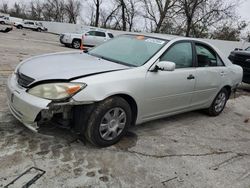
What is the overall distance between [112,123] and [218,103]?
9.43 feet

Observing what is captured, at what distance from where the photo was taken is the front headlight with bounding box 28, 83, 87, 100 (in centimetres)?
301

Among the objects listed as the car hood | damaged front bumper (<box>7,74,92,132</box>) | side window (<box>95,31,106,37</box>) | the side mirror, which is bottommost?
damaged front bumper (<box>7,74,92,132</box>)

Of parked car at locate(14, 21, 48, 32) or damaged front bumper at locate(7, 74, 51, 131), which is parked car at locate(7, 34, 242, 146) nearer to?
damaged front bumper at locate(7, 74, 51, 131)

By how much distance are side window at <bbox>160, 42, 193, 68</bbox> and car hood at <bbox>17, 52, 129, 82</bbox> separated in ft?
2.68

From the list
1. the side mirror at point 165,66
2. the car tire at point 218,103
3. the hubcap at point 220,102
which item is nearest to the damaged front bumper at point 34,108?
the side mirror at point 165,66

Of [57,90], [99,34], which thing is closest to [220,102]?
[57,90]

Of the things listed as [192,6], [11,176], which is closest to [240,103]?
[11,176]

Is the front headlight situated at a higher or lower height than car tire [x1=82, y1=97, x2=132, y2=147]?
higher

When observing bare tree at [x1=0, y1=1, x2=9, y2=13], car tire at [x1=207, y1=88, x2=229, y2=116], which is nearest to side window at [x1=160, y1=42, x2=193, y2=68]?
car tire at [x1=207, y1=88, x2=229, y2=116]

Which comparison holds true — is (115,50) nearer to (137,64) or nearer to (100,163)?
(137,64)

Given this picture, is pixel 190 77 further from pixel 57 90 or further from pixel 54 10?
pixel 54 10

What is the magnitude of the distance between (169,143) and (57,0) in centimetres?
6492

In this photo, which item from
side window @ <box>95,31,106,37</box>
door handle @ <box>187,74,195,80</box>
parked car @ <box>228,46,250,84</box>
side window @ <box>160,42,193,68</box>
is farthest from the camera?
side window @ <box>95,31,106,37</box>

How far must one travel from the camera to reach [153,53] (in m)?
3.94
